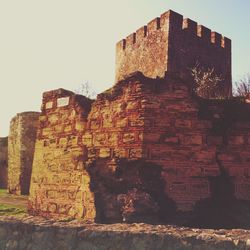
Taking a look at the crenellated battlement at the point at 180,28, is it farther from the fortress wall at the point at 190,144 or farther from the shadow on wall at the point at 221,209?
the shadow on wall at the point at 221,209

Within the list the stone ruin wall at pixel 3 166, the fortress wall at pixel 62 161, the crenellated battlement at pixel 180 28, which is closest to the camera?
the fortress wall at pixel 62 161

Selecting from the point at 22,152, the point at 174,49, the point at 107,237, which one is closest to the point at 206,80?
the point at 174,49

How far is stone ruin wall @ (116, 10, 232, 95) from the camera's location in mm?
13992

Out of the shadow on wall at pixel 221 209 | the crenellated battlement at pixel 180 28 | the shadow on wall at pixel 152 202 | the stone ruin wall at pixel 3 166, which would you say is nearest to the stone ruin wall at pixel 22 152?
the stone ruin wall at pixel 3 166

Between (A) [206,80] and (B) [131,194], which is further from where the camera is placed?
(A) [206,80]

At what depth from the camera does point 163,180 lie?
5.70 meters

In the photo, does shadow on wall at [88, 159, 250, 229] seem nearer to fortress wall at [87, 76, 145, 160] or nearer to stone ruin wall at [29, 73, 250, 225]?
stone ruin wall at [29, 73, 250, 225]

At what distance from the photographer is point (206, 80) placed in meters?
13.8

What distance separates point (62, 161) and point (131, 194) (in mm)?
1671

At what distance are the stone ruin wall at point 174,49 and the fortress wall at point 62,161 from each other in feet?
22.5

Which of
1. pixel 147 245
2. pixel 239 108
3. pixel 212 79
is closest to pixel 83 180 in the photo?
pixel 239 108

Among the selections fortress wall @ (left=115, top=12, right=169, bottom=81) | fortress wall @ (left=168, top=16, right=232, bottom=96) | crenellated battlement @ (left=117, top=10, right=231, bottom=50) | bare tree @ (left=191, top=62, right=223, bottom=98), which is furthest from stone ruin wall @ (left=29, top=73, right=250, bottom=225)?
crenellated battlement @ (left=117, top=10, right=231, bottom=50)

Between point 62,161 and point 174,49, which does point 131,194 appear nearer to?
point 62,161

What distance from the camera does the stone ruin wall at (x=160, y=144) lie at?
18.8 feet
